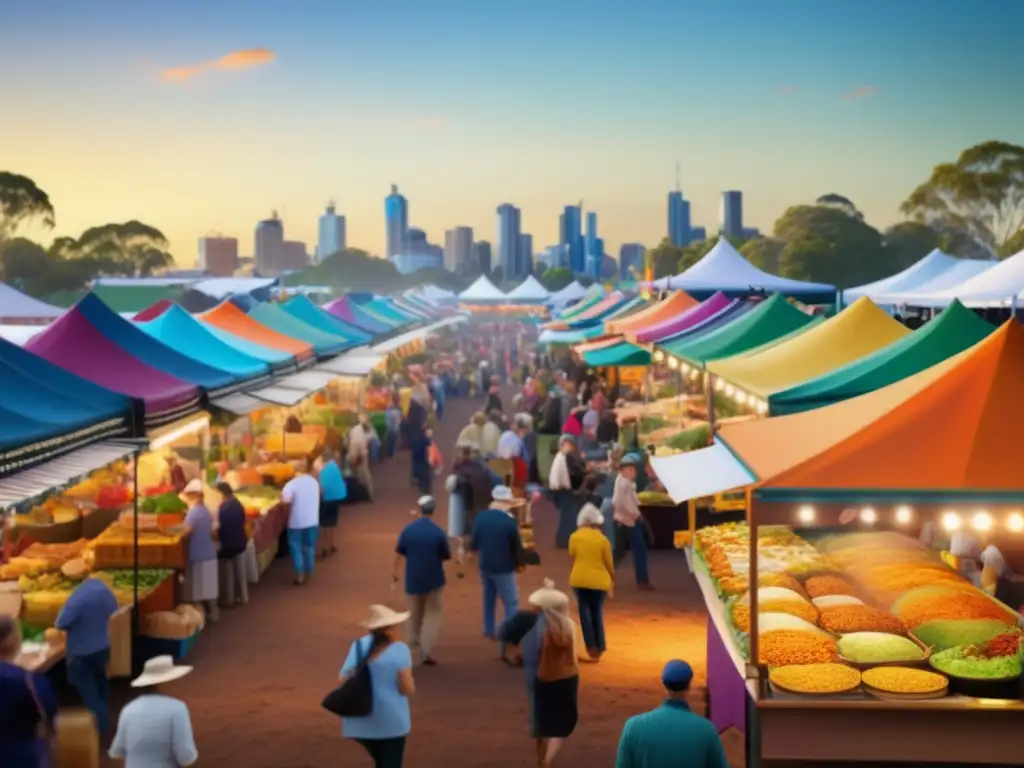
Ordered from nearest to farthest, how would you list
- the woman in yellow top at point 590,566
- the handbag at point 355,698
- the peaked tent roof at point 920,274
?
the handbag at point 355,698, the woman in yellow top at point 590,566, the peaked tent roof at point 920,274

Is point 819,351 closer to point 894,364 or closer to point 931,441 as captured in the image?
point 894,364

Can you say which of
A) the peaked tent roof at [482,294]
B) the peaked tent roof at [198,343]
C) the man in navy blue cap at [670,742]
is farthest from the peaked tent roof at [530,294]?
the man in navy blue cap at [670,742]

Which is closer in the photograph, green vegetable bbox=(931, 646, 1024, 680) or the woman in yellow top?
green vegetable bbox=(931, 646, 1024, 680)

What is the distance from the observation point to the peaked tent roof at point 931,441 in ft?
21.0

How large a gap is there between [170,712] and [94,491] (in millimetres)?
9290

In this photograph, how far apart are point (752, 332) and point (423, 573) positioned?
19.7ft

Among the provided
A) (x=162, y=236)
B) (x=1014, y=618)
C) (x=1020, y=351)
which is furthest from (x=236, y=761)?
(x=162, y=236)

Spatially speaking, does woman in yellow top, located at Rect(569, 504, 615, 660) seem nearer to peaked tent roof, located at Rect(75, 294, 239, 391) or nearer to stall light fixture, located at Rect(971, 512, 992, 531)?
stall light fixture, located at Rect(971, 512, 992, 531)

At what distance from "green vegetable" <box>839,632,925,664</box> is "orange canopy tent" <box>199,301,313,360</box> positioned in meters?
14.2

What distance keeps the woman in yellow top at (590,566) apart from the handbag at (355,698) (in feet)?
11.8

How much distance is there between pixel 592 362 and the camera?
76.5 feet

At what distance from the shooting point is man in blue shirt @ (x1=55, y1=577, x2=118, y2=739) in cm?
866

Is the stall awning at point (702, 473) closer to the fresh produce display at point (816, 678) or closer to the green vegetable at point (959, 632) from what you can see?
the fresh produce display at point (816, 678)

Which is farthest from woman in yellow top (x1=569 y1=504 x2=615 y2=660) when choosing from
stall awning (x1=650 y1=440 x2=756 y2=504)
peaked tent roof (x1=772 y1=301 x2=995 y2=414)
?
peaked tent roof (x1=772 y1=301 x2=995 y2=414)
